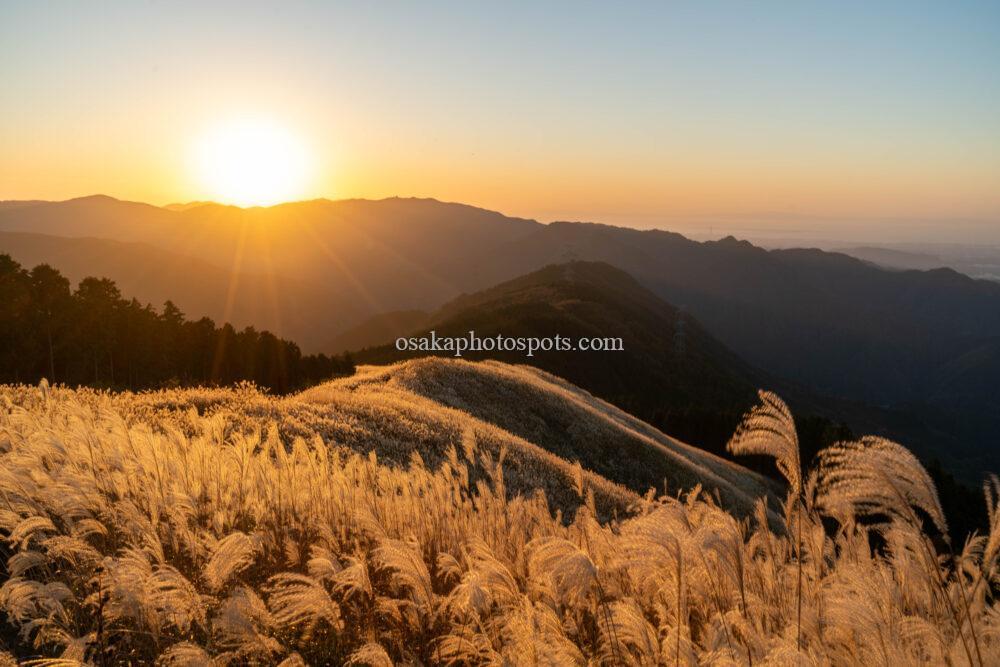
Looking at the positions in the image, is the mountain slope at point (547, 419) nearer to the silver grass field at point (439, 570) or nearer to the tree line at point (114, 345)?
the silver grass field at point (439, 570)

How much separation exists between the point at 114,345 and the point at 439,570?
7631 cm

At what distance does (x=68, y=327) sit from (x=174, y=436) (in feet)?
220

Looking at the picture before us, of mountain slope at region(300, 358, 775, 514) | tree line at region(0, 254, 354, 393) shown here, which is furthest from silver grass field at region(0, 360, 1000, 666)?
tree line at region(0, 254, 354, 393)

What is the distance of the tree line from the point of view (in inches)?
2248

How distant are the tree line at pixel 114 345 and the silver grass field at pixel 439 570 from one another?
5160 cm

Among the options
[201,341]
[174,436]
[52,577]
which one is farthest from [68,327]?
[52,577]

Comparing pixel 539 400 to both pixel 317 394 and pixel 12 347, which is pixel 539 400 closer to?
pixel 317 394

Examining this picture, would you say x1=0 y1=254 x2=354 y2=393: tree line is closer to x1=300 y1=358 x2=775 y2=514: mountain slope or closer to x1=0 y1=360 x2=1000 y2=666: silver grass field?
x1=300 y1=358 x2=775 y2=514: mountain slope

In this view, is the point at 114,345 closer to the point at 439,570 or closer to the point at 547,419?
the point at 547,419

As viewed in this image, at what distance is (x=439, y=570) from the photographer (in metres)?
6.46

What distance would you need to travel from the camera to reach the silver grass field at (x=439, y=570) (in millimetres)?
3672

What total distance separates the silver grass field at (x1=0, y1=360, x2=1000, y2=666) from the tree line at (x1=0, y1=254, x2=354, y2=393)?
169ft

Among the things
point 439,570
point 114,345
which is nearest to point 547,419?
point 439,570

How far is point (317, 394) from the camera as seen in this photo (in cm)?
2314
